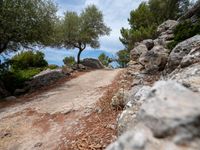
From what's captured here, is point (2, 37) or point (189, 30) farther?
point (2, 37)

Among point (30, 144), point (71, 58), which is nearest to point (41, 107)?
point (30, 144)

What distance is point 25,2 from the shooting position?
1625 centimetres

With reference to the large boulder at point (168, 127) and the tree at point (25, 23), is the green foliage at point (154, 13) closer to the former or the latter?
the tree at point (25, 23)

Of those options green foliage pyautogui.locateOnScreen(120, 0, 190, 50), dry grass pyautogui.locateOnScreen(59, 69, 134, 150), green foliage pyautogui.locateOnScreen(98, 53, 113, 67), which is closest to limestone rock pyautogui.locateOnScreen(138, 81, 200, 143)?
dry grass pyautogui.locateOnScreen(59, 69, 134, 150)

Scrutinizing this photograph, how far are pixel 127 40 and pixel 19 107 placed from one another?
25.7 meters

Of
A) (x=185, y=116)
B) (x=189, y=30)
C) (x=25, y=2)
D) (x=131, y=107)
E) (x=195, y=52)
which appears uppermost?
(x=25, y=2)

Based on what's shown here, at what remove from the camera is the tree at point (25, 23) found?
1529 centimetres

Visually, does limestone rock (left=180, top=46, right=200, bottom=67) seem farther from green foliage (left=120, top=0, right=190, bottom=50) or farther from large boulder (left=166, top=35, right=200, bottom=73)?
green foliage (left=120, top=0, right=190, bottom=50)

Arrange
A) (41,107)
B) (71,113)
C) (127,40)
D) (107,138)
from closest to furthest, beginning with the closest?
(107,138), (71,113), (41,107), (127,40)

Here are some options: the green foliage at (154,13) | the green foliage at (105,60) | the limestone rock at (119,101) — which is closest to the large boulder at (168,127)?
the limestone rock at (119,101)

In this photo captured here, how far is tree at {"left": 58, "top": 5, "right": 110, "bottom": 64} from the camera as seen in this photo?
103ft

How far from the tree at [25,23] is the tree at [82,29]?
12.7 meters

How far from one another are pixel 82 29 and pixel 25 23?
53.6ft

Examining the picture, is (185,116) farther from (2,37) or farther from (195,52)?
(2,37)
